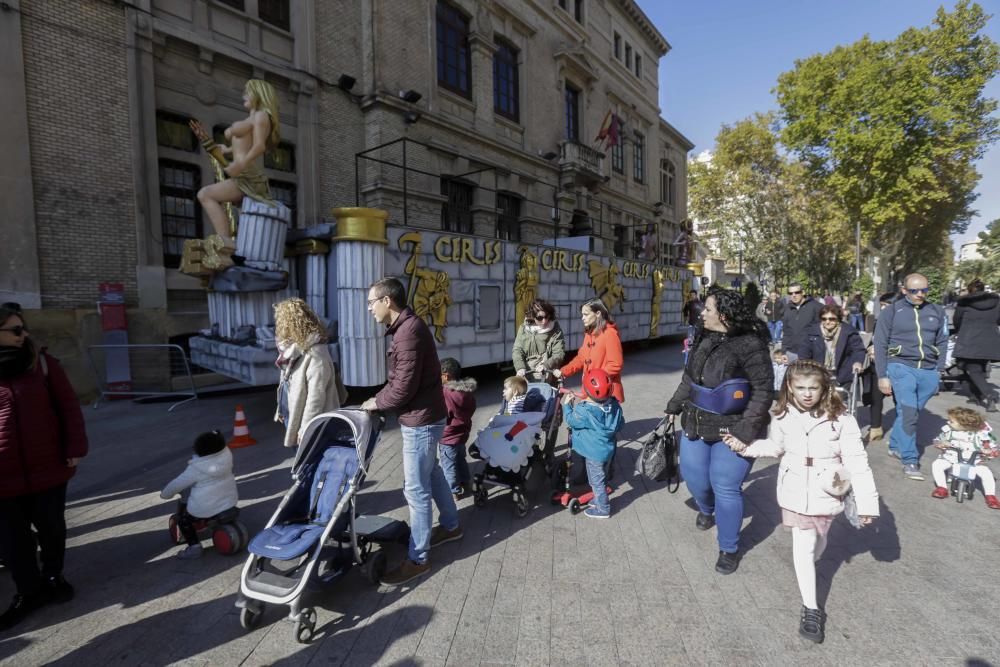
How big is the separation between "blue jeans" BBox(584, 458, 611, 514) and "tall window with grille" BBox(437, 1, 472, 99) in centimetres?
1493

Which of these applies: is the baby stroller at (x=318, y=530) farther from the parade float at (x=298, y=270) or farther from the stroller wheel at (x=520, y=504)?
the parade float at (x=298, y=270)

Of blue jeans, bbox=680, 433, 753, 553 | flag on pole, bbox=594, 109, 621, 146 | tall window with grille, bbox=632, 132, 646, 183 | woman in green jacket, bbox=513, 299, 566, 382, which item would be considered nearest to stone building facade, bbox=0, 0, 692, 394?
flag on pole, bbox=594, 109, 621, 146

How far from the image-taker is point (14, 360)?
9.45 ft

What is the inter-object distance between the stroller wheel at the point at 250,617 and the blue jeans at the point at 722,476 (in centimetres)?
295

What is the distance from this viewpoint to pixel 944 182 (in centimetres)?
2553

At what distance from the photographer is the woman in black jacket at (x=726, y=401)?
3145 mm

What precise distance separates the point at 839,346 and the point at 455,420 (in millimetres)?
5045

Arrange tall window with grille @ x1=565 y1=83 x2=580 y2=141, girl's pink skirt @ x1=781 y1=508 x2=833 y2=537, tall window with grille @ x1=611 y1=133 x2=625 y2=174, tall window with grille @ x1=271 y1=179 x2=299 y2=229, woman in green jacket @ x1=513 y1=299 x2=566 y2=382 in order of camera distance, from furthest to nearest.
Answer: tall window with grille @ x1=611 y1=133 x2=625 y2=174
tall window with grille @ x1=565 y1=83 x2=580 y2=141
tall window with grille @ x1=271 y1=179 x2=299 y2=229
woman in green jacket @ x1=513 y1=299 x2=566 y2=382
girl's pink skirt @ x1=781 y1=508 x2=833 y2=537

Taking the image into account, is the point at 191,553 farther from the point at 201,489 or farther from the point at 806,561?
the point at 806,561

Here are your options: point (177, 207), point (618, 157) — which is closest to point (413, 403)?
point (177, 207)

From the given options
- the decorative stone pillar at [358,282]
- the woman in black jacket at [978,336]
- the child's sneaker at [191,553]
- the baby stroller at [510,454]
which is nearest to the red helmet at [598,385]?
the baby stroller at [510,454]

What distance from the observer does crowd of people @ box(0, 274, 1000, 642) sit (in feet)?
9.00

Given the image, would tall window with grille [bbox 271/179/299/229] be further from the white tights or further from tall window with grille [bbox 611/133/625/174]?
tall window with grille [bbox 611/133/625/174]

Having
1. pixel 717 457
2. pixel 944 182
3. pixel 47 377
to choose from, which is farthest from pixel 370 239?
pixel 944 182
